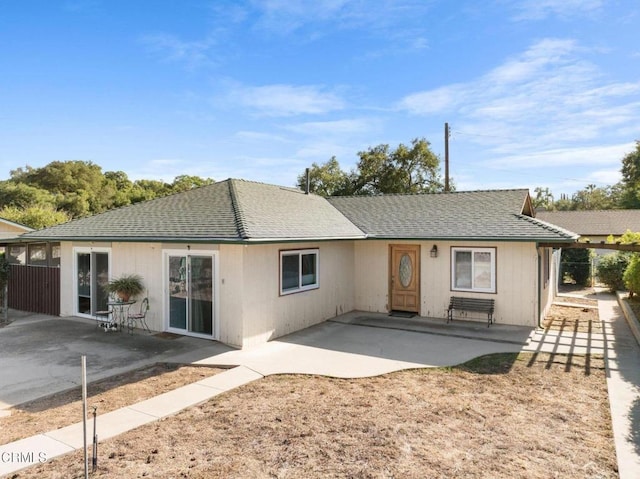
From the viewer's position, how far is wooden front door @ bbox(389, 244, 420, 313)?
40.0 ft

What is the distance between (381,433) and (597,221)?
31.8 m

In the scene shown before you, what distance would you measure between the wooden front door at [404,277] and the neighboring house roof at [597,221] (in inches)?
815

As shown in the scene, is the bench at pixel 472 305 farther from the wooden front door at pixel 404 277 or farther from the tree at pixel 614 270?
the tree at pixel 614 270

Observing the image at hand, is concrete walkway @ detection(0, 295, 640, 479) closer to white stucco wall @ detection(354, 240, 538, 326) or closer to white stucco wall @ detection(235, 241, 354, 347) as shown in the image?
white stucco wall @ detection(235, 241, 354, 347)

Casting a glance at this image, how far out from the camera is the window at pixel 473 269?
1116cm

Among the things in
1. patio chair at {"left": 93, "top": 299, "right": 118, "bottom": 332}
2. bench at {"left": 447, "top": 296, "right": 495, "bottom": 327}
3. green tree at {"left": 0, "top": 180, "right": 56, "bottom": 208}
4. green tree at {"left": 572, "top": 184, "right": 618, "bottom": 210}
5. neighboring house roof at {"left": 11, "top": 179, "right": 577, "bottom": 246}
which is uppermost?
green tree at {"left": 572, "top": 184, "right": 618, "bottom": 210}

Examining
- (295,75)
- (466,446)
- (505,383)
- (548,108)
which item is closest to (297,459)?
(466,446)

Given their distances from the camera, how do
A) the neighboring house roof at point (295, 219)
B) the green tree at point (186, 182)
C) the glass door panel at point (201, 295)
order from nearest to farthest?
the glass door panel at point (201, 295)
the neighboring house roof at point (295, 219)
the green tree at point (186, 182)

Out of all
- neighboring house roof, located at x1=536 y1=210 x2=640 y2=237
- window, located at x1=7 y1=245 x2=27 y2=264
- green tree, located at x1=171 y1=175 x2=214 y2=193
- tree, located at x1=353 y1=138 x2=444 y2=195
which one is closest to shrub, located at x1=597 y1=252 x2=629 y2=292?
neighboring house roof, located at x1=536 y1=210 x2=640 y2=237

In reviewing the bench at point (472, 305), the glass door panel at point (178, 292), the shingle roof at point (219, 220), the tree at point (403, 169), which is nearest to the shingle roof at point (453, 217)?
the shingle roof at point (219, 220)

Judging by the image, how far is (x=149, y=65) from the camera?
1427cm

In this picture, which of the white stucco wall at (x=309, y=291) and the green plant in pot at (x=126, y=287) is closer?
the white stucco wall at (x=309, y=291)

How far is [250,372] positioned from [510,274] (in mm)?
7531

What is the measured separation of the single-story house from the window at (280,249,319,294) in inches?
1.6
